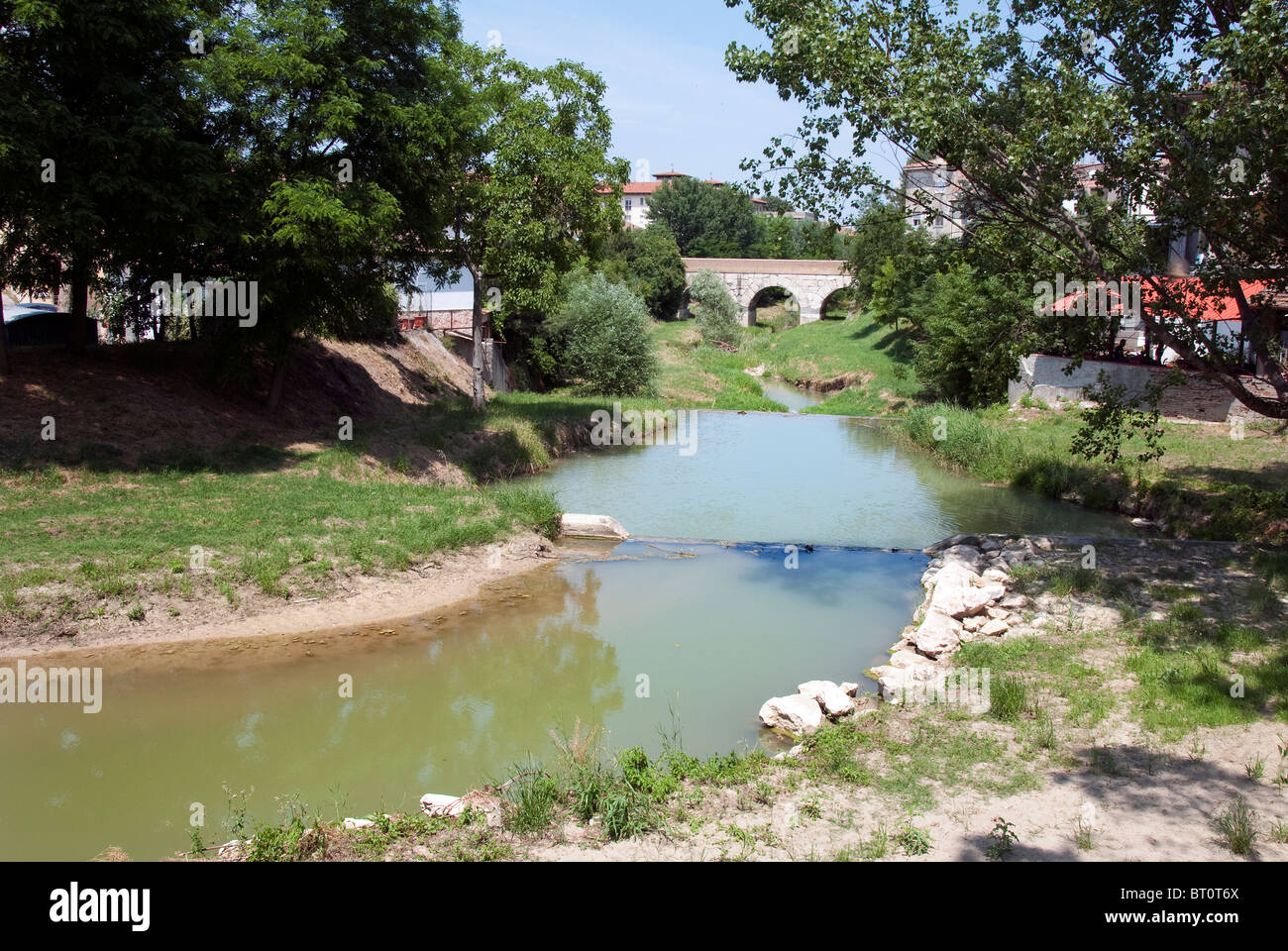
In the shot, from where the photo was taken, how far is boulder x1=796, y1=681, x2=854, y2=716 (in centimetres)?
927

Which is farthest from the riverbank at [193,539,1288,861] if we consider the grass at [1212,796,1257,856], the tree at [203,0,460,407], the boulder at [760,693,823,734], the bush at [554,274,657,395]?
the bush at [554,274,657,395]

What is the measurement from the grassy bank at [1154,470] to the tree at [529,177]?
11832mm

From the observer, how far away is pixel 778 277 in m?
69.3

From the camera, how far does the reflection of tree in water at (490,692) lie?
29.6 feet

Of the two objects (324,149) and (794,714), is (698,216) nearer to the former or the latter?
(324,149)

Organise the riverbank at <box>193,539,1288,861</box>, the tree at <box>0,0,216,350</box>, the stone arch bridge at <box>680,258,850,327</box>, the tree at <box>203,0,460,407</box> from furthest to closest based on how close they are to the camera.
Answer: the stone arch bridge at <box>680,258,850,327</box> → the tree at <box>203,0,460,407</box> → the tree at <box>0,0,216,350</box> → the riverbank at <box>193,539,1288,861</box>

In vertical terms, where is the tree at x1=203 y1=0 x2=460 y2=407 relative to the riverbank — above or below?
above

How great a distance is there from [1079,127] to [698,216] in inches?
3247

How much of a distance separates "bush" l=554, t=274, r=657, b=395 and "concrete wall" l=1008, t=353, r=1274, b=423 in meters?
14.2

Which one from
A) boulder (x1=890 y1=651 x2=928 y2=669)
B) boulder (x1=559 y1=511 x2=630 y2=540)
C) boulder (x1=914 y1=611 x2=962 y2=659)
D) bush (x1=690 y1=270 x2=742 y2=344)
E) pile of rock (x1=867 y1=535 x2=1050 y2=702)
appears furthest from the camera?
bush (x1=690 y1=270 x2=742 y2=344)

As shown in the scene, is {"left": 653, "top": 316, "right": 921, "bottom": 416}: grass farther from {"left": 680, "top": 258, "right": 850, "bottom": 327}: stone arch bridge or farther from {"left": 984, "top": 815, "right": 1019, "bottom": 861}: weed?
{"left": 984, "top": 815, "right": 1019, "bottom": 861}: weed

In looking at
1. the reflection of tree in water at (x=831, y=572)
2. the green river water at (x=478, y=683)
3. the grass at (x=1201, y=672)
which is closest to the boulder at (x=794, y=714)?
the green river water at (x=478, y=683)

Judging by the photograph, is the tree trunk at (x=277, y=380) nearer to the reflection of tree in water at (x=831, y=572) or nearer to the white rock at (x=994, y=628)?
the reflection of tree in water at (x=831, y=572)
